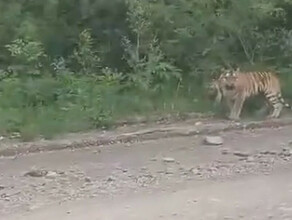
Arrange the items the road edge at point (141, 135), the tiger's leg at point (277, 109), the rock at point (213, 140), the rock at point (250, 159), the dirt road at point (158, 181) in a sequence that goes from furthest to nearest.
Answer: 1. the tiger's leg at point (277, 109)
2. the rock at point (213, 140)
3. the road edge at point (141, 135)
4. the rock at point (250, 159)
5. the dirt road at point (158, 181)

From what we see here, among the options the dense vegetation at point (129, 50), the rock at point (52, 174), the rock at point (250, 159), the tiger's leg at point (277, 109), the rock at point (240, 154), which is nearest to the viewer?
the rock at point (52, 174)

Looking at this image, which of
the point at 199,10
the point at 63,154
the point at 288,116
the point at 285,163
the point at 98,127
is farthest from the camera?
the point at 199,10

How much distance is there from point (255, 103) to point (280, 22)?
Answer: 1667mm

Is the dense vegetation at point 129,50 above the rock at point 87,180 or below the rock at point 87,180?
above

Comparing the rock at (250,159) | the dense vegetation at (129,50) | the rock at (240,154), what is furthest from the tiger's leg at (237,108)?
the rock at (250,159)

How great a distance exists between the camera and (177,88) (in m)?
10.9

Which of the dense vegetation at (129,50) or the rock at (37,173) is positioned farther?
the dense vegetation at (129,50)

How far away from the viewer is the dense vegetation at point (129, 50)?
34.0 ft

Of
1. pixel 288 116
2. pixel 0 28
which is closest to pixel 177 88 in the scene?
pixel 288 116

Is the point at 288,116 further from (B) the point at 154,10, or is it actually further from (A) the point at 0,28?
(A) the point at 0,28

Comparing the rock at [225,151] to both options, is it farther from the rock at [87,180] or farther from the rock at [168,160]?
the rock at [87,180]

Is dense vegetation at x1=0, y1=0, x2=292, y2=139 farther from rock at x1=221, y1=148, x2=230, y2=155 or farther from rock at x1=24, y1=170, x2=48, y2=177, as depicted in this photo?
rock at x1=24, y1=170, x2=48, y2=177

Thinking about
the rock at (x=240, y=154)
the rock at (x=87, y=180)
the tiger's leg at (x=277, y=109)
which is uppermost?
the tiger's leg at (x=277, y=109)

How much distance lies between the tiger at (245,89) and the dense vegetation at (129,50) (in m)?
0.30
